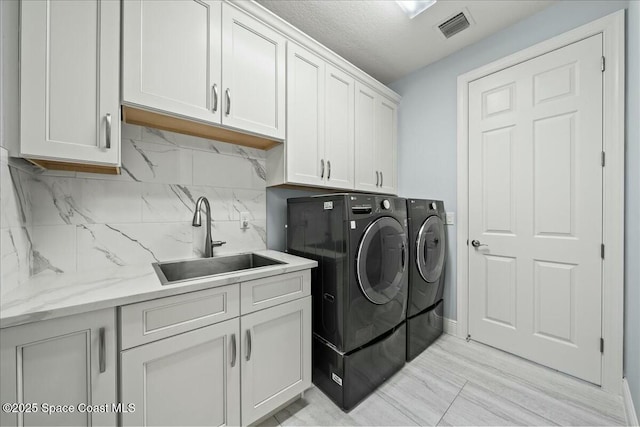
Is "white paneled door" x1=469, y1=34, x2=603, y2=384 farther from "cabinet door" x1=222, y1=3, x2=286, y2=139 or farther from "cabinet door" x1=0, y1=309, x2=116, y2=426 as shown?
"cabinet door" x1=0, y1=309, x2=116, y2=426

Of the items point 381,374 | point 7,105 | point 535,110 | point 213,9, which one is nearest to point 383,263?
point 381,374

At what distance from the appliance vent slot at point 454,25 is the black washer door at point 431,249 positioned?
1569 mm

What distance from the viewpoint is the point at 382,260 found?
5.37 ft

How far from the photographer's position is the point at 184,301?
1.04 m

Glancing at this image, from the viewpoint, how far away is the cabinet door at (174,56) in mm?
1149

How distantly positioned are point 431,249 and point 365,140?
3.85ft

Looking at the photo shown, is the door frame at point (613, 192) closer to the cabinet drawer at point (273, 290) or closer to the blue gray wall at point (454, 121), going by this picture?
the blue gray wall at point (454, 121)

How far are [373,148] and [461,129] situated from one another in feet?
2.68

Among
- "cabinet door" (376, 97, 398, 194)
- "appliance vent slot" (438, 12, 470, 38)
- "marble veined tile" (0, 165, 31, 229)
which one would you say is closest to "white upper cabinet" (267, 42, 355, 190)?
"cabinet door" (376, 97, 398, 194)

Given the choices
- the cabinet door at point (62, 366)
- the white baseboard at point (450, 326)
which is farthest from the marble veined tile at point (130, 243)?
the white baseboard at point (450, 326)

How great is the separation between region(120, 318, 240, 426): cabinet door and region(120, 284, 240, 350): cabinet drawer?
0.03 m

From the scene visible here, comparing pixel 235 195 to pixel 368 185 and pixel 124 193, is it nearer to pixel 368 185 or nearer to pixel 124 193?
pixel 124 193

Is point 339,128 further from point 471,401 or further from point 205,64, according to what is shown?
point 471,401

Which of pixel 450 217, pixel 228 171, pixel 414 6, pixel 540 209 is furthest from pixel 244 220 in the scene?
pixel 540 209
